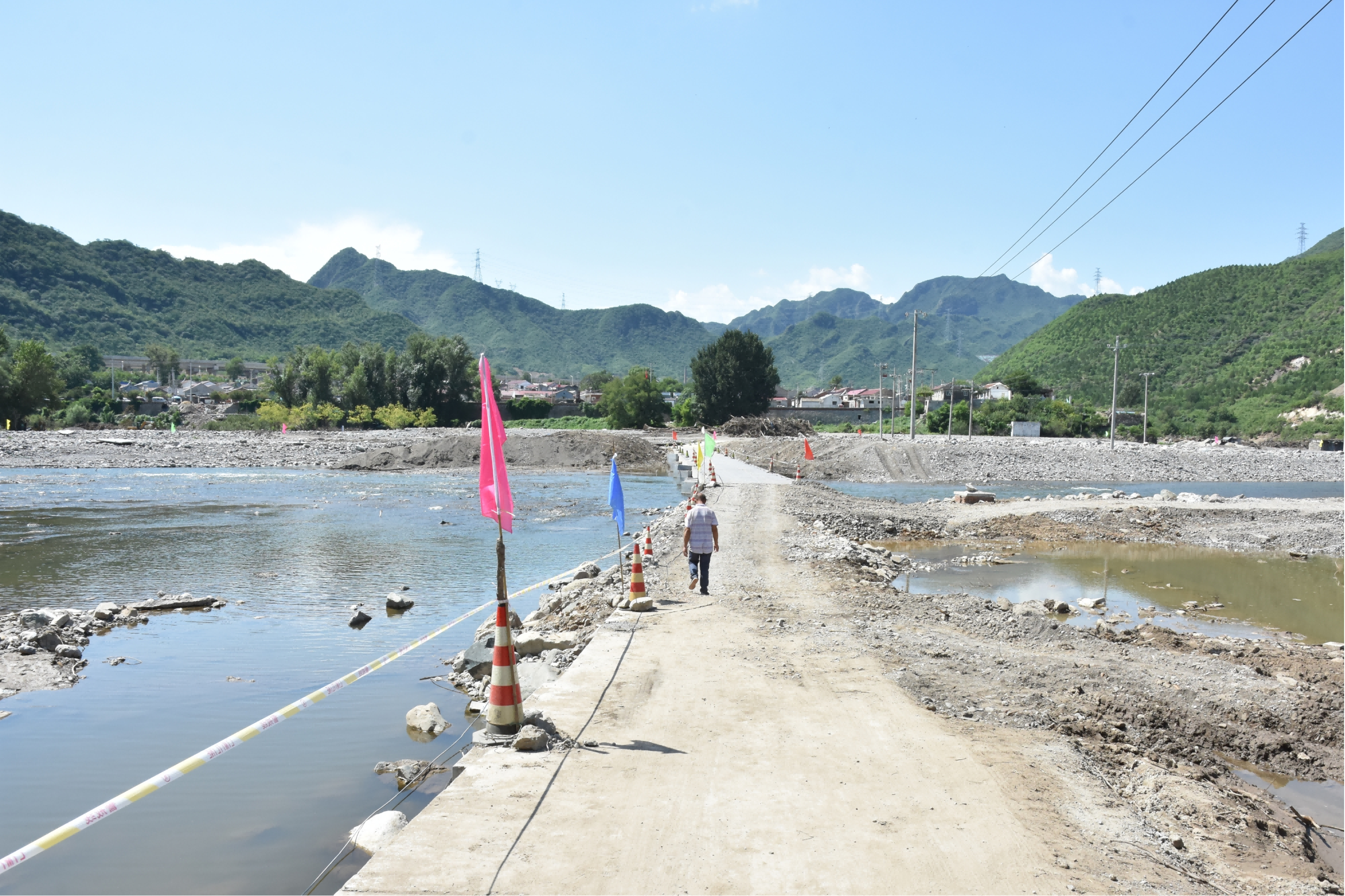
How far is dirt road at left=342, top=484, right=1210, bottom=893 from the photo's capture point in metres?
4.35

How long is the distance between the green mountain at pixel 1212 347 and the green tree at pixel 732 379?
3744 cm

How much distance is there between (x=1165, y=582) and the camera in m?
18.2

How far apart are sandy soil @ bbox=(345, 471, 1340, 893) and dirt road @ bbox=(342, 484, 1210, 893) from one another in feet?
0.06

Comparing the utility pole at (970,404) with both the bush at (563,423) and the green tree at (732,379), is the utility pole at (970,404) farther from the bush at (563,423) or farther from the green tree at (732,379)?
the bush at (563,423)

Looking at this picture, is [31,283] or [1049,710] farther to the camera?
[31,283]

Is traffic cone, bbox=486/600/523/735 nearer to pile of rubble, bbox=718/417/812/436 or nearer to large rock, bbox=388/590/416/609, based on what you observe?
large rock, bbox=388/590/416/609

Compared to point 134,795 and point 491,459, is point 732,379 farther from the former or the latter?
point 134,795

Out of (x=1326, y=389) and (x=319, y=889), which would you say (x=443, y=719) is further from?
(x=1326, y=389)

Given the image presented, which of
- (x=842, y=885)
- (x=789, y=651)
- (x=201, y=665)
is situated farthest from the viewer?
(x=201, y=665)

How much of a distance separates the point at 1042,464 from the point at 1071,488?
7.54m

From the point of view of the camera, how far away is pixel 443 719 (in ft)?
28.8

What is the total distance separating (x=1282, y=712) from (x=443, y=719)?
8.61 metres

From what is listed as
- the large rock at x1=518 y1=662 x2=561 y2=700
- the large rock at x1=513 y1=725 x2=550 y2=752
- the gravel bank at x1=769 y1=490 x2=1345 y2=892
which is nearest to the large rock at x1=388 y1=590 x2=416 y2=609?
the large rock at x1=518 y1=662 x2=561 y2=700

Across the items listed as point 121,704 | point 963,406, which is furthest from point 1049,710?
point 963,406
